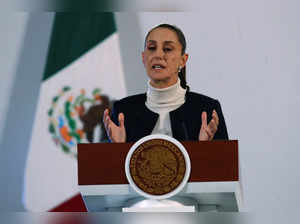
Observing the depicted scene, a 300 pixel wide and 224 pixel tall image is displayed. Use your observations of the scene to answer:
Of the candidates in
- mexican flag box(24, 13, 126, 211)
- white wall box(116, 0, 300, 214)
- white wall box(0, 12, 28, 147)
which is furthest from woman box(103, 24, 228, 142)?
white wall box(0, 12, 28, 147)

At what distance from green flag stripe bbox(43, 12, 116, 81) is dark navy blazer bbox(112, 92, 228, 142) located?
3.13ft

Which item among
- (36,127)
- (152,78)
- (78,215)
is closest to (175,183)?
(78,215)

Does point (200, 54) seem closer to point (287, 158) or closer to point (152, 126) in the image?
point (287, 158)

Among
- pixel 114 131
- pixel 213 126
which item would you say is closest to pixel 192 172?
pixel 213 126

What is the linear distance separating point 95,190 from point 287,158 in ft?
4.49

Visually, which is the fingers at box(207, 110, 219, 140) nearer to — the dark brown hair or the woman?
the woman

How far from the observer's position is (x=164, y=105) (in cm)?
225

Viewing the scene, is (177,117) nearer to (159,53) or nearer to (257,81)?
(159,53)

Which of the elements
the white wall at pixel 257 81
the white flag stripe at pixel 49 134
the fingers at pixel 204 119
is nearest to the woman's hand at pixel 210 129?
the fingers at pixel 204 119

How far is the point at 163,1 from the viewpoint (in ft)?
10.3

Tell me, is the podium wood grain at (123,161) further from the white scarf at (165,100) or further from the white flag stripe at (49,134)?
the white flag stripe at (49,134)

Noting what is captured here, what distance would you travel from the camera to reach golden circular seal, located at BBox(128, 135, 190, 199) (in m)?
1.85

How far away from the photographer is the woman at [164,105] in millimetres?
2184

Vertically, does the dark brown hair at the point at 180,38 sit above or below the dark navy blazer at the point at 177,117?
above
